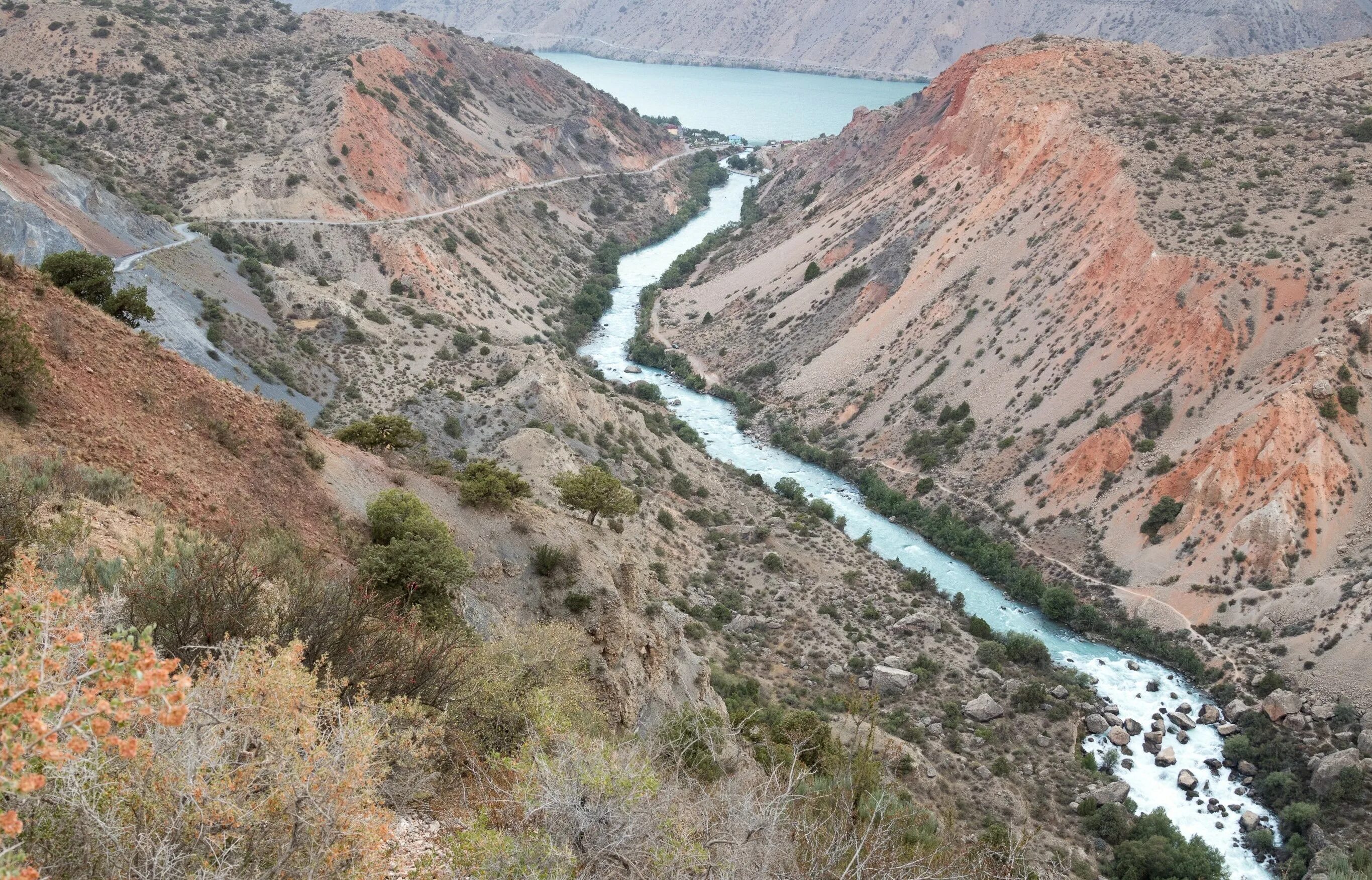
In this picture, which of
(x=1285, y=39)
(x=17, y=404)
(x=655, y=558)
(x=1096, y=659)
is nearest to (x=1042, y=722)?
(x=1096, y=659)

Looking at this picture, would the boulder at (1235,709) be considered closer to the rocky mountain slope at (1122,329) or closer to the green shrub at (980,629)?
the rocky mountain slope at (1122,329)

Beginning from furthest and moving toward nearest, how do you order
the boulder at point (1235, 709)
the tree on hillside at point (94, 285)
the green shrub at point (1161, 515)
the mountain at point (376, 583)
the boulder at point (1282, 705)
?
the green shrub at point (1161, 515), the boulder at point (1235, 709), the boulder at point (1282, 705), the tree on hillside at point (94, 285), the mountain at point (376, 583)

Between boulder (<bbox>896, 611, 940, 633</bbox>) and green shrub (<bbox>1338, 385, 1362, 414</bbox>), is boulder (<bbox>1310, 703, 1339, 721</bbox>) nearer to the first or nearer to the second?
boulder (<bbox>896, 611, 940, 633</bbox>)

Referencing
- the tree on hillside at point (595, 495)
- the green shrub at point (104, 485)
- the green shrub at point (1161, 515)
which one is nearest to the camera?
the green shrub at point (104, 485)

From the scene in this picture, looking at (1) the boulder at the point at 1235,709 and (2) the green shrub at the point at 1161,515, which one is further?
(2) the green shrub at the point at 1161,515

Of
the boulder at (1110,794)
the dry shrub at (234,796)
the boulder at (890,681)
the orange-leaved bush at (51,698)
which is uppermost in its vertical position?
the orange-leaved bush at (51,698)

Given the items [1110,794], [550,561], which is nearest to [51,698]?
[550,561]

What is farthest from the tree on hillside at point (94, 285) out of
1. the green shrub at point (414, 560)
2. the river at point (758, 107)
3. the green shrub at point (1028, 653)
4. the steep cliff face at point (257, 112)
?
the river at point (758, 107)

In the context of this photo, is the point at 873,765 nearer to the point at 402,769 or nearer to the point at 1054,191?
the point at 402,769
